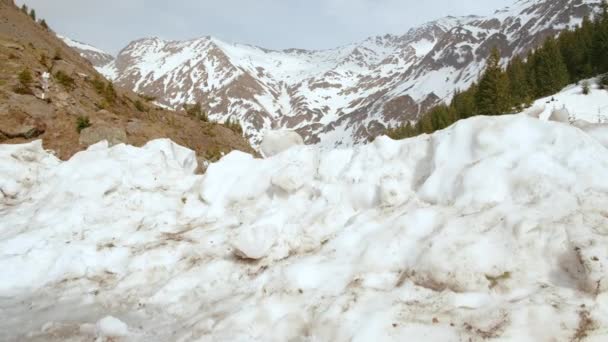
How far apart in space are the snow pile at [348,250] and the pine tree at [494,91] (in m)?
54.6

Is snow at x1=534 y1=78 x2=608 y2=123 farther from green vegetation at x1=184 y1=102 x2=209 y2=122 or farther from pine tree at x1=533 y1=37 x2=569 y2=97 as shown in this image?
green vegetation at x1=184 y1=102 x2=209 y2=122

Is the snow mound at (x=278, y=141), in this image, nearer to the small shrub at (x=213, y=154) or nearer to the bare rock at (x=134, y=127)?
the bare rock at (x=134, y=127)

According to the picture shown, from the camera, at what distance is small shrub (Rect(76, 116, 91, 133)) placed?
15.9 meters

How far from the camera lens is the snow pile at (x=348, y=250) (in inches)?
179

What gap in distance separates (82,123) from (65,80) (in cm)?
382

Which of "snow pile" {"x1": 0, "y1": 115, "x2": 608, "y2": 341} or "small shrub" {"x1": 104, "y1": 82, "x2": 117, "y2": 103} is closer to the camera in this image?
"snow pile" {"x1": 0, "y1": 115, "x2": 608, "y2": 341}

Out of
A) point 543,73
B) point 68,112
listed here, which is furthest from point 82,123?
point 543,73

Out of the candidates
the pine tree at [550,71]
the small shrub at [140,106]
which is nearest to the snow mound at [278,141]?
the small shrub at [140,106]

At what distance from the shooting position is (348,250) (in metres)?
6.45

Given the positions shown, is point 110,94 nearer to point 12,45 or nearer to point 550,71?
point 12,45

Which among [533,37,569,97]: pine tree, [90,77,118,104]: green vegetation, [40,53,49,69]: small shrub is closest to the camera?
[40,53,49,69]: small shrub

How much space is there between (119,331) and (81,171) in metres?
7.27

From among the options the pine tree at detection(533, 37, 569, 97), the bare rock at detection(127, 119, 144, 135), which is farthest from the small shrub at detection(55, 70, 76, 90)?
the pine tree at detection(533, 37, 569, 97)

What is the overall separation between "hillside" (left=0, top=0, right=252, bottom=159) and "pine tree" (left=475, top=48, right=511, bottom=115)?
4676 cm
